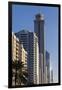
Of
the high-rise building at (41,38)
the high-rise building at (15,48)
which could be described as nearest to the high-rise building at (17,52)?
the high-rise building at (15,48)

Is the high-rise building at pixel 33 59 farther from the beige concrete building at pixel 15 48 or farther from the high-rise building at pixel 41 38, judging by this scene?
the beige concrete building at pixel 15 48

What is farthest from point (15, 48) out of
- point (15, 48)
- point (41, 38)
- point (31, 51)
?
point (41, 38)

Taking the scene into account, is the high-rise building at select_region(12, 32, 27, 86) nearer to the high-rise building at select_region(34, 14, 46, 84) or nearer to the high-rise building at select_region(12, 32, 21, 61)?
the high-rise building at select_region(12, 32, 21, 61)

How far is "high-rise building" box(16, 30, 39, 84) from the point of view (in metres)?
2.92

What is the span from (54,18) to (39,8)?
0.25 metres

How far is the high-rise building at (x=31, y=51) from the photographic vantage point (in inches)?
115

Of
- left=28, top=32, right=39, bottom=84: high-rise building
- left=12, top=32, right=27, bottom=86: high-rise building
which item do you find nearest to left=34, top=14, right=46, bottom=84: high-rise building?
left=28, top=32, right=39, bottom=84: high-rise building

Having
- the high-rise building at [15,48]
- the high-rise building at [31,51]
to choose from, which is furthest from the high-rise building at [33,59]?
the high-rise building at [15,48]

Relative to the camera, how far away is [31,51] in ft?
9.66

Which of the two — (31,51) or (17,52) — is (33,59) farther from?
(17,52)

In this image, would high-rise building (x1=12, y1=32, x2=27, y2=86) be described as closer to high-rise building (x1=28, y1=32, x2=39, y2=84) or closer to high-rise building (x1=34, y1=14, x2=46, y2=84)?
high-rise building (x1=28, y1=32, x2=39, y2=84)

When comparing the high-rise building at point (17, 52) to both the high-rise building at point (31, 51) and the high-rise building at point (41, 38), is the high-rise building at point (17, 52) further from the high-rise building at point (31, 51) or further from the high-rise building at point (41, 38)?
the high-rise building at point (41, 38)

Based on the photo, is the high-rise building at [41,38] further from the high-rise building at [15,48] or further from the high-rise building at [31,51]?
the high-rise building at [15,48]

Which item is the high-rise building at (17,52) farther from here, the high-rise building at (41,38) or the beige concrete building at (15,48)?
the high-rise building at (41,38)
